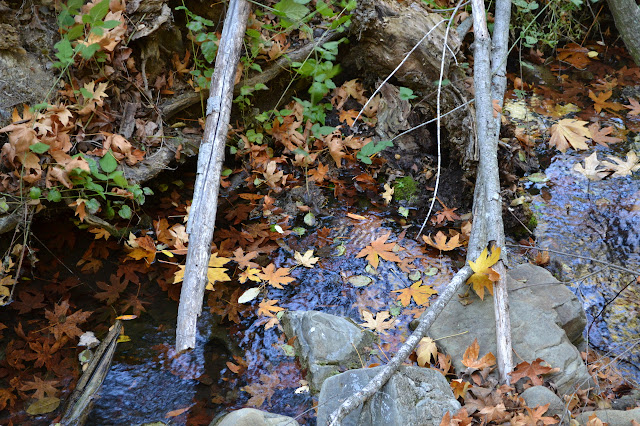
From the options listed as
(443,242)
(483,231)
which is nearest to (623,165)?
(443,242)

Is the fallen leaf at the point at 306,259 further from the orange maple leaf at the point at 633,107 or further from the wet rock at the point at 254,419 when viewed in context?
the orange maple leaf at the point at 633,107

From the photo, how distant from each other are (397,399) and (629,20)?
412 centimetres

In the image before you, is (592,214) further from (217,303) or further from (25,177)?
(25,177)

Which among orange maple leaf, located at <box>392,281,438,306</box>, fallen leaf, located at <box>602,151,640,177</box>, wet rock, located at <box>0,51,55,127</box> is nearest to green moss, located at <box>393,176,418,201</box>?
orange maple leaf, located at <box>392,281,438,306</box>

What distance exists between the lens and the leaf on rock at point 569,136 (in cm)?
480

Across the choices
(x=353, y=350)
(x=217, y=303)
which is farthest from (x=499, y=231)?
(x=217, y=303)

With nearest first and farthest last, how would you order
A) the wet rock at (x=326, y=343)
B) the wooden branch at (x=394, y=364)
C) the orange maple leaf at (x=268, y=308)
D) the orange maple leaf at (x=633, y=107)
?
the wooden branch at (x=394, y=364) < the wet rock at (x=326, y=343) < the orange maple leaf at (x=268, y=308) < the orange maple leaf at (x=633, y=107)

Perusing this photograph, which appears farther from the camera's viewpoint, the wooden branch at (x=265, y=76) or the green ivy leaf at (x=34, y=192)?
the wooden branch at (x=265, y=76)

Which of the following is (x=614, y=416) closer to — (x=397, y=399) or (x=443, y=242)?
(x=397, y=399)

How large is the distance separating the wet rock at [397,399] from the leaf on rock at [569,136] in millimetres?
3386

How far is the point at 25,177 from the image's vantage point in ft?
10.8

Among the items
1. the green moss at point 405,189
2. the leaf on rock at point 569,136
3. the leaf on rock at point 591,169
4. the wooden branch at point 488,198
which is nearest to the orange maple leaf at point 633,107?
the leaf on rock at point 569,136

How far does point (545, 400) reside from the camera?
2510mm

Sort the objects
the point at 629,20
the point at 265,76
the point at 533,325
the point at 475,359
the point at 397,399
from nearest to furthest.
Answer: the point at 397,399
the point at 475,359
the point at 533,325
the point at 629,20
the point at 265,76
